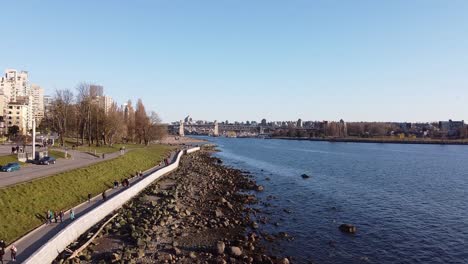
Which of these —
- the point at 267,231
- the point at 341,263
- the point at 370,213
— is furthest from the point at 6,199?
the point at 370,213

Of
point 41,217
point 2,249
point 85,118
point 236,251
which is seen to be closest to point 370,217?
point 236,251

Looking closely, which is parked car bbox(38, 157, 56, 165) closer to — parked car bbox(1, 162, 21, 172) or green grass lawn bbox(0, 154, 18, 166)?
green grass lawn bbox(0, 154, 18, 166)

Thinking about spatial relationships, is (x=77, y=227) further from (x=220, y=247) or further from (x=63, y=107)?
(x=63, y=107)

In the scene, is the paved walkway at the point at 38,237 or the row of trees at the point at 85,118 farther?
the row of trees at the point at 85,118

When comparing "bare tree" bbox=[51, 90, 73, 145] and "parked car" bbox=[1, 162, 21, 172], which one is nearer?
"parked car" bbox=[1, 162, 21, 172]

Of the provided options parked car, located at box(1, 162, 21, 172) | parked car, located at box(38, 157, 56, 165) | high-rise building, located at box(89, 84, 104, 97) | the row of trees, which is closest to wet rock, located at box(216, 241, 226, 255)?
parked car, located at box(1, 162, 21, 172)

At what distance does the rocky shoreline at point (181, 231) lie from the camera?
2555 centimetres

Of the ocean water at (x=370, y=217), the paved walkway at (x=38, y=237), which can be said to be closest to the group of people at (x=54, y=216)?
the paved walkway at (x=38, y=237)

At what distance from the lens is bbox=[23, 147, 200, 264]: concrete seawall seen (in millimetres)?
22406

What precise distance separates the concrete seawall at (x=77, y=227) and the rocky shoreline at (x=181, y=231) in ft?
2.04

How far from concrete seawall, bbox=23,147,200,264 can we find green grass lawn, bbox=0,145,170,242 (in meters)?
3.18

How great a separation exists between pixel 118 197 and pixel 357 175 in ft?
168

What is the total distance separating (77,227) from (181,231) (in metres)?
8.51

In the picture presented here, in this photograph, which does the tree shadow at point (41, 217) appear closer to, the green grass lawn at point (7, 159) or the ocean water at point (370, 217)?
the green grass lawn at point (7, 159)
